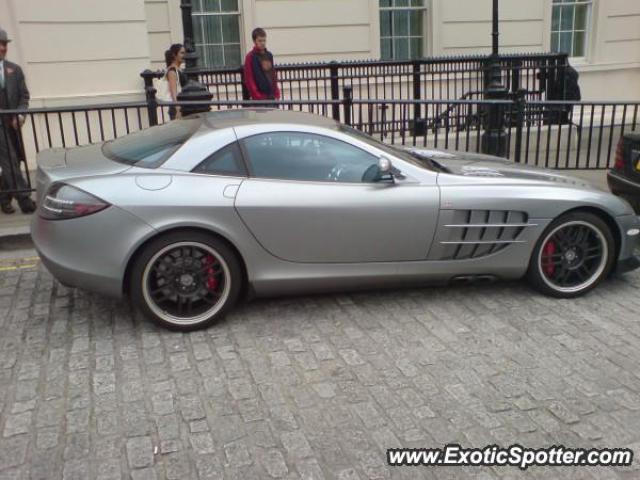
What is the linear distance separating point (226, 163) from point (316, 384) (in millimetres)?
1656

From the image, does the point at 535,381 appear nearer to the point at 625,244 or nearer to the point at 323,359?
the point at 323,359

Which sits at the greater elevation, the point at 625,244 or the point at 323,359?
the point at 625,244

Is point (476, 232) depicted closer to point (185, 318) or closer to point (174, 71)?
point (185, 318)

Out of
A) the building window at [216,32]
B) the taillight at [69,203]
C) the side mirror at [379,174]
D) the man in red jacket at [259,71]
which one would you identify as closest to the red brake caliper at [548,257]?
the side mirror at [379,174]

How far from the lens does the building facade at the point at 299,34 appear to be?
9.34 m

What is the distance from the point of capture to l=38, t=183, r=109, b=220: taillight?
4016 mm

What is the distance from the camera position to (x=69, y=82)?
9516 millimetres

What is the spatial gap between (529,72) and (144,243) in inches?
436

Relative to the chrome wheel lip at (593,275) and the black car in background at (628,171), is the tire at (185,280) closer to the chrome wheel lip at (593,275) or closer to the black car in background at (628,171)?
the chrome wheel lip at (593,275)

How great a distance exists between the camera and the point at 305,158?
445 cm

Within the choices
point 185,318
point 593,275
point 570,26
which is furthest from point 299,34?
point 185,318

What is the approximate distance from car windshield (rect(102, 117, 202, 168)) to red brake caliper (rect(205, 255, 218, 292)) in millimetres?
735

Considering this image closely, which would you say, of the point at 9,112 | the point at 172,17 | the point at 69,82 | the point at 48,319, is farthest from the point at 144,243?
the point at 172,17

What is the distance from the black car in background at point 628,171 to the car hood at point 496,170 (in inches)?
39.1
